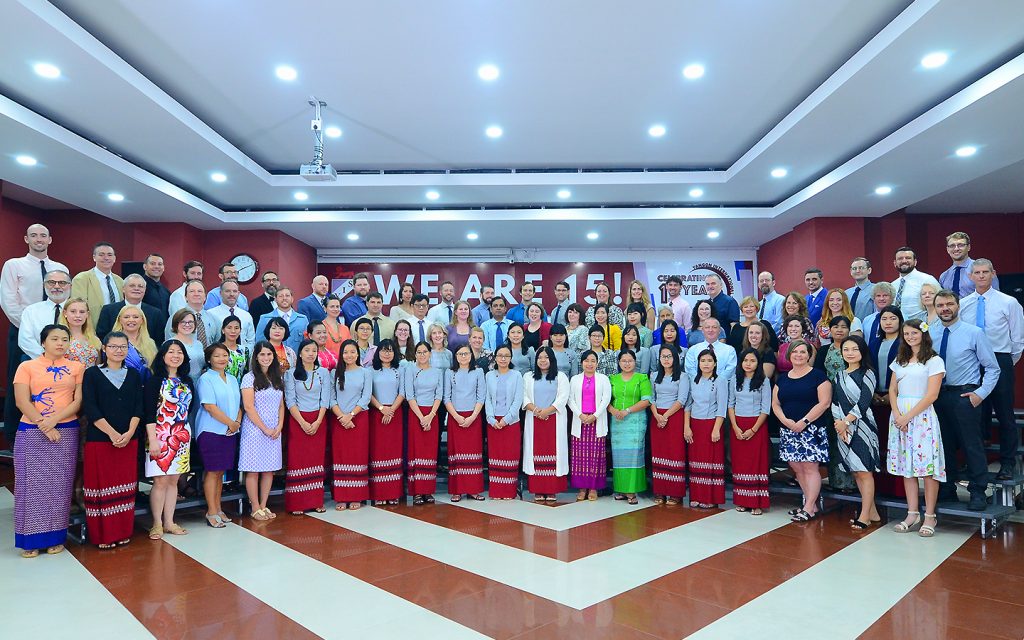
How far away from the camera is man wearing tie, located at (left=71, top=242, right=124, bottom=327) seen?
518cm

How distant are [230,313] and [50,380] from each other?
1670 mm

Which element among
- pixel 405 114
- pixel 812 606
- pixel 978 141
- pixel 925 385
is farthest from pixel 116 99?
pixel 978 141

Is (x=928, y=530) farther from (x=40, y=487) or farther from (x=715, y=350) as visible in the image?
(x=40, y=487)

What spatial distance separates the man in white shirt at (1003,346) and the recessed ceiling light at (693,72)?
283 centimetres

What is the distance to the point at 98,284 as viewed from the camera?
530 centimetres

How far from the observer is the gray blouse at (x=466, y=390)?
19.0ft

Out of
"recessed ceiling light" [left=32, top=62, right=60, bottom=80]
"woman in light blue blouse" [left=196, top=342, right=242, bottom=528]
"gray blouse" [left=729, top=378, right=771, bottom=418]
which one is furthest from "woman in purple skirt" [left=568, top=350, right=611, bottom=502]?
"recessed ceiling light" [left=32, top=62, right=60, bottom=80]

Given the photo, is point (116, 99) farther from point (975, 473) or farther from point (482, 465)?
point (975, 473)

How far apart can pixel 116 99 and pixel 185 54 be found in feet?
3.18

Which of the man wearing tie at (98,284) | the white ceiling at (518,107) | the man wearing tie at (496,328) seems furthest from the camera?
the man wearing tie at (496,328)

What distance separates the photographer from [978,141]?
645 centimetres

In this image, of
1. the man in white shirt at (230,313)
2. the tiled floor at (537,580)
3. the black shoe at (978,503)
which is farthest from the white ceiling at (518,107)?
the tiled floor at (537,580)

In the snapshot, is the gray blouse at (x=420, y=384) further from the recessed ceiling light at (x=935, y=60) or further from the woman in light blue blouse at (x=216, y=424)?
the recessed ceiling light at (x=935, y=60)

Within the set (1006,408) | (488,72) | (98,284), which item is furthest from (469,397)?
(1006,408)
